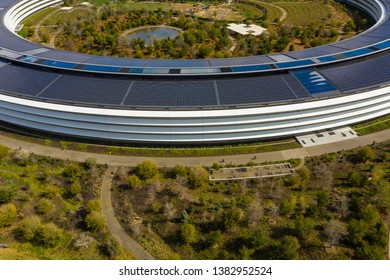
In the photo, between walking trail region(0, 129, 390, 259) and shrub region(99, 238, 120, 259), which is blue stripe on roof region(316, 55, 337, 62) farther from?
shrub region(99, 238, 120, 259)

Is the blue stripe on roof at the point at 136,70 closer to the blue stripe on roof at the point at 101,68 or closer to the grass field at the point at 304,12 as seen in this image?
the blue stripe on roof at the point at 101,68

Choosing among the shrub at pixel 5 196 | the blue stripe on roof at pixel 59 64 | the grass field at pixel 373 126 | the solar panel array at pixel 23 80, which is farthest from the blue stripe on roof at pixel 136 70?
the grass field at pixel 373 126

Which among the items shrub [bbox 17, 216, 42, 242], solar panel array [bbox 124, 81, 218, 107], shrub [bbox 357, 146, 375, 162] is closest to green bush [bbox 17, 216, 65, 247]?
shrub [bbox 17, 216, 42, 242]

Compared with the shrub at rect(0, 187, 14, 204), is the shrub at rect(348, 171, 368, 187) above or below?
below

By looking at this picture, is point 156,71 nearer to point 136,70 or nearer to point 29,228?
point 136,70

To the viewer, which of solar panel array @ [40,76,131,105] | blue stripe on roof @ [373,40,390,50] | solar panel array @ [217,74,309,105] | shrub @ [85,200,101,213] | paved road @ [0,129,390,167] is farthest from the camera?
blue stripe on roof @ [373,40,390,50]
